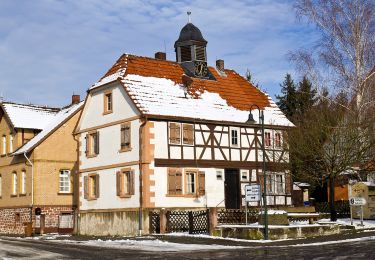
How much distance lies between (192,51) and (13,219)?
17.6m

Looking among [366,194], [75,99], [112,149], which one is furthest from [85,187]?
[366,194]

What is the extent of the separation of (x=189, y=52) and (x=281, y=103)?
23593 millimetres

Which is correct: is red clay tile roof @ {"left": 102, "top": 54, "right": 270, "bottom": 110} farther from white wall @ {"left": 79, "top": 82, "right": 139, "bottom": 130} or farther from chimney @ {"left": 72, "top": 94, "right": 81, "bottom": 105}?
chimney @ {"left": 72, "top": 94, "right": 81, "bottom": 105}

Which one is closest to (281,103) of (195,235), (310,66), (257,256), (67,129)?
(310,66)

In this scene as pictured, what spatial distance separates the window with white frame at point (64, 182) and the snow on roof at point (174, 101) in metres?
10.9

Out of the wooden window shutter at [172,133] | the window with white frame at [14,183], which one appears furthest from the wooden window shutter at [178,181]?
the window with white frame at [14,183]

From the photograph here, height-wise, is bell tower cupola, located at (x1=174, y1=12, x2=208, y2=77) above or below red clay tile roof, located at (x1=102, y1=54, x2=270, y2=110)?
above

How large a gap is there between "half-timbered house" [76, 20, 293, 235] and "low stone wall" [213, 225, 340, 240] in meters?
6.71

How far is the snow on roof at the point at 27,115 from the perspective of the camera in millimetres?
45625

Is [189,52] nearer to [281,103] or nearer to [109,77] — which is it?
[109,77]

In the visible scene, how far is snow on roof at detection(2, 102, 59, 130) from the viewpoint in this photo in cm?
4562

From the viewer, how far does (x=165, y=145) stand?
113 feet

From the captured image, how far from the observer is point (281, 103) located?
6334cm

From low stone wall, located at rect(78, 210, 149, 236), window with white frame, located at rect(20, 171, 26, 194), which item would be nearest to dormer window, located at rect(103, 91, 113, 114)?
low stone wall, located at rect(78, 210, 149, 236)
